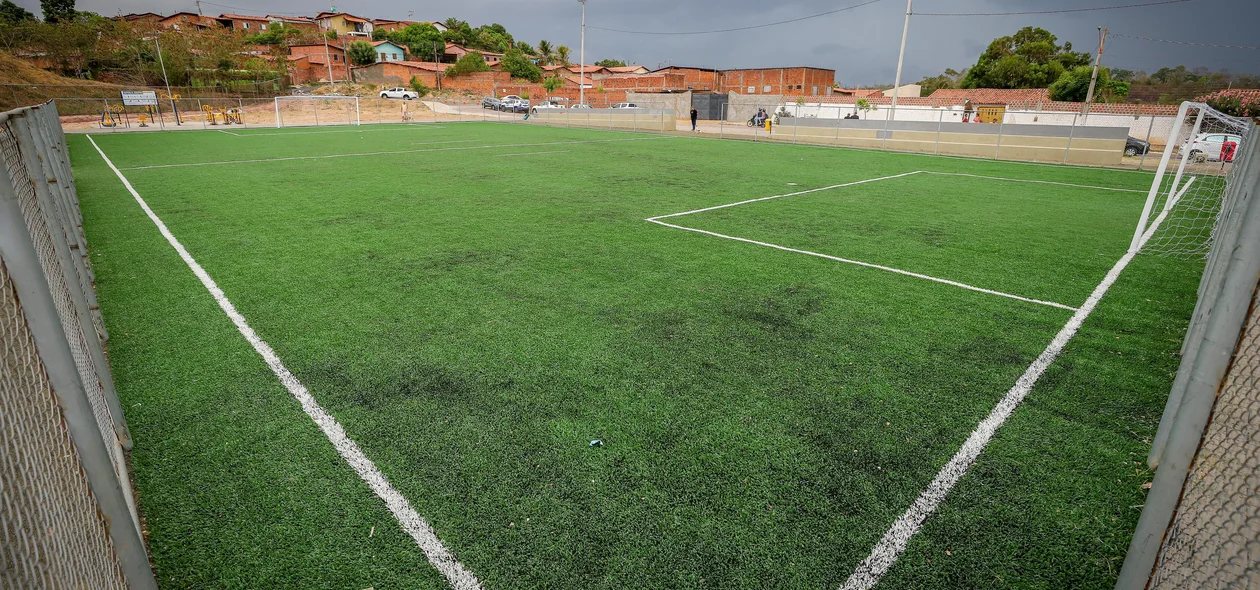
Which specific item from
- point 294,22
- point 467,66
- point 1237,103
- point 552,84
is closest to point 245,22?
point 294,22

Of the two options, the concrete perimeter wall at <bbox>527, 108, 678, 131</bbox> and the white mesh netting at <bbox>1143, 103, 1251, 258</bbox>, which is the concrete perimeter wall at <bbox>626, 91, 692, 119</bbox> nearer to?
the concrete perimeter wall at <bbox>527, 108, 678, 131</bbox>

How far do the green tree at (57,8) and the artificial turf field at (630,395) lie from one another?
10149cm

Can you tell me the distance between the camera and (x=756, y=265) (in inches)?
311

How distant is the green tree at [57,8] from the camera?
7855 cm

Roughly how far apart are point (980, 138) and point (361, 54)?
279 feet

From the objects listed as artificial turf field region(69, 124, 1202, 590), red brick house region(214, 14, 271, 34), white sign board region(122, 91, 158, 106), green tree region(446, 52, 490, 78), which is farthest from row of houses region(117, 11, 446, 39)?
artificial turf field region(69, 124, 1202, 590)

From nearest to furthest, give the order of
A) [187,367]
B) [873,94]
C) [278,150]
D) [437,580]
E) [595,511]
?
[437,580] → [595,511] → [187,367] → [278,150] → [873,94]

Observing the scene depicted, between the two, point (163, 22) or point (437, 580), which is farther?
point (163, 22)

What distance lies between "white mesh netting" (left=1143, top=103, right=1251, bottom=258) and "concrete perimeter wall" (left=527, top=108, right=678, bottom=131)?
25568 millimetres

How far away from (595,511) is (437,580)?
2.81ft

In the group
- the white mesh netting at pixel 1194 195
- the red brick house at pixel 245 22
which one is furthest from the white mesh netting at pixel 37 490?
the red brick house at pixel 245 22

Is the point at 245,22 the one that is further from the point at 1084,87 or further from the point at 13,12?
the point at 1084,87

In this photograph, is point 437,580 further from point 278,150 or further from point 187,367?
point 278,150

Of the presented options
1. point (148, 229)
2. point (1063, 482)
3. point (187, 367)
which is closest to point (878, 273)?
point (1063, 482)
